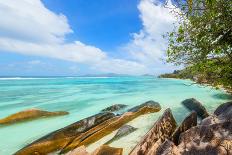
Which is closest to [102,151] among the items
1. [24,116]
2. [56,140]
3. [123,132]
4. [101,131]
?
[56,140]

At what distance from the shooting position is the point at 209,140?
328 inches

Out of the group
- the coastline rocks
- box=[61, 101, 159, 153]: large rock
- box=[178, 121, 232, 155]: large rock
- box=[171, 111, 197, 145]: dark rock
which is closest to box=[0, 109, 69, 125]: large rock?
box=[61, 101, 159, 153]: large rock

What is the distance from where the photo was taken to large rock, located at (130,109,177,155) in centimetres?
1011

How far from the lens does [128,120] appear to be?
682 inches

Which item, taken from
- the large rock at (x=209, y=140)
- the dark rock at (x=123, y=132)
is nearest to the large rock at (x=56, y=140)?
the dark rock at (x=123, y=132)

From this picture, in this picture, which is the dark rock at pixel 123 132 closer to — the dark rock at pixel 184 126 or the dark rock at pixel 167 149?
the dark rock at pixel 184 126

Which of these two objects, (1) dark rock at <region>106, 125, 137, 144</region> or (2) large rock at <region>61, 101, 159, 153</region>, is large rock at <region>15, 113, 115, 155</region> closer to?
(2) large rock at <region>61, 101, 159, 153</region>

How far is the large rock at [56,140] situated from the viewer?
12180mm

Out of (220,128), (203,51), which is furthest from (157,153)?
(203,51)

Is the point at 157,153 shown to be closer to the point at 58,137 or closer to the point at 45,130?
the point at 58,137

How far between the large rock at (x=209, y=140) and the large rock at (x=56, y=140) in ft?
22.2

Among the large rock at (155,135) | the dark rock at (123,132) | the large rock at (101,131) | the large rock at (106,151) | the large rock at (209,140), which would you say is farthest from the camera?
the dark rock at (123,132)

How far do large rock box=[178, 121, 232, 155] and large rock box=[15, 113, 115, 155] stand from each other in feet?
22.2

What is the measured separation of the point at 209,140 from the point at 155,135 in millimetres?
3132
